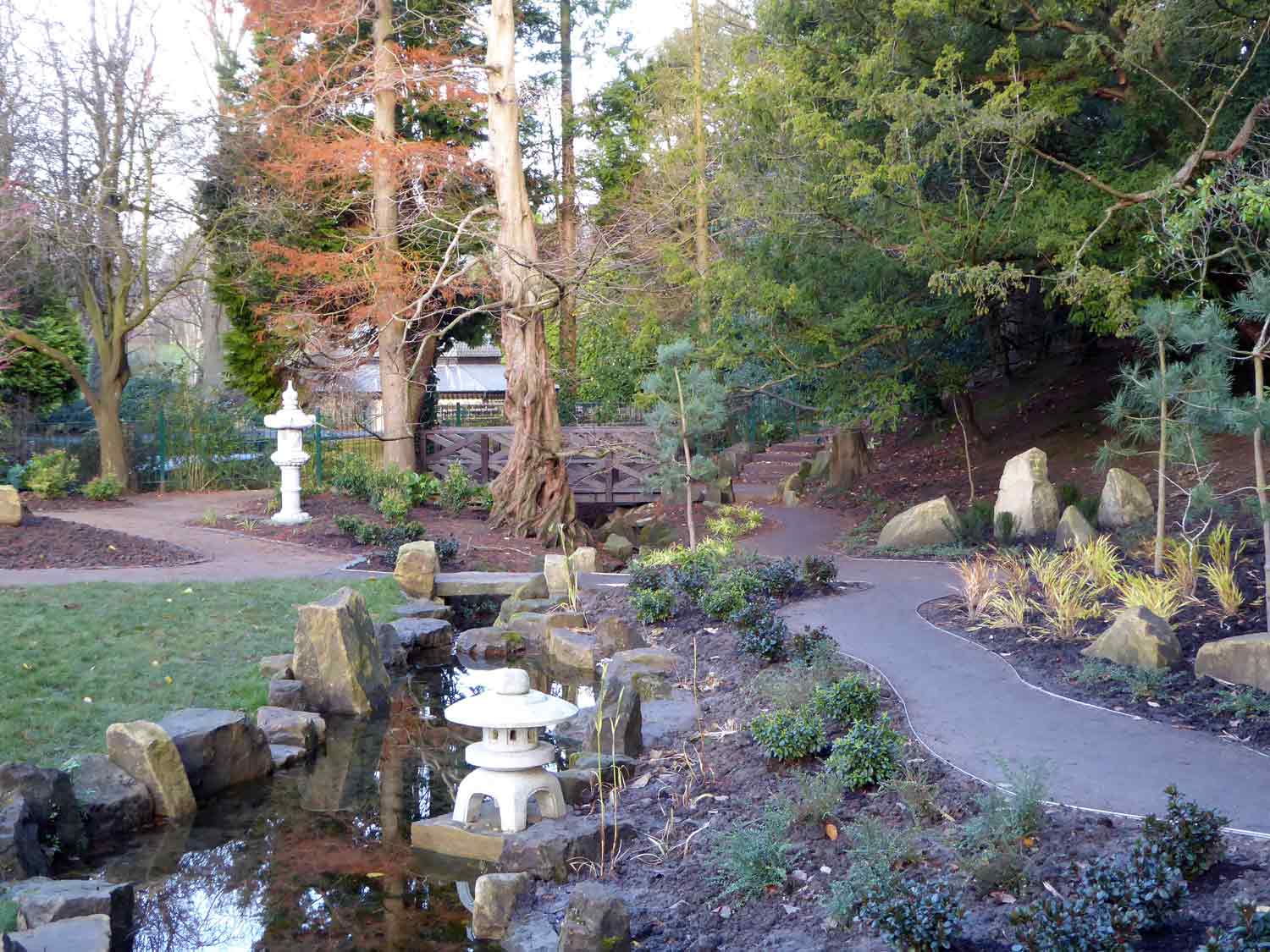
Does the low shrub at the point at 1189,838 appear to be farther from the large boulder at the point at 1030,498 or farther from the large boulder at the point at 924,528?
the large boulder at the point at 924,528

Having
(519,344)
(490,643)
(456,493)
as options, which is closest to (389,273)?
(519,344)

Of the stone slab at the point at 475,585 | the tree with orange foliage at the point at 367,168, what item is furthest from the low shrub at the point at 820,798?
the tree with orange foliage at the point at 367,168

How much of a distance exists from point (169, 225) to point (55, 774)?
57.0 ft

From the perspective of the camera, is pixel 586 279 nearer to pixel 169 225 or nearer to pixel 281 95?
pixel 281 95

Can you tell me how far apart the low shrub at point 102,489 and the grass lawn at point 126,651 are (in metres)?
8.43

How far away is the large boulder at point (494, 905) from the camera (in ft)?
16.1

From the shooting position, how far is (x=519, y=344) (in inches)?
638

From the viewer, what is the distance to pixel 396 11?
21.0 meters

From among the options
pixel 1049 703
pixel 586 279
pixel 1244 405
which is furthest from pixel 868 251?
pixel 1049 703

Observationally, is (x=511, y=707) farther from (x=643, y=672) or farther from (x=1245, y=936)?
(x=1245, y=936)

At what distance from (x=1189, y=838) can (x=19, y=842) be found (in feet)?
15.9

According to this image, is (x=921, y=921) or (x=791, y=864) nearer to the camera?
(x=921, y=921)

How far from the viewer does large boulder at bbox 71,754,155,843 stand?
576 centimetres

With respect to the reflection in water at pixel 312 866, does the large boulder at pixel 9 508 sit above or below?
above
